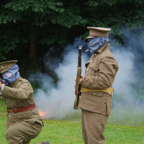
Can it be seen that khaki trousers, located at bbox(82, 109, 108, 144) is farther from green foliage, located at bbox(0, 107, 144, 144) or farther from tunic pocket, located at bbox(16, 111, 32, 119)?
green foliage, located at bbox(0, 107, 144, 144)

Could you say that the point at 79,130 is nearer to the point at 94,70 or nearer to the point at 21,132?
the point at 21,132

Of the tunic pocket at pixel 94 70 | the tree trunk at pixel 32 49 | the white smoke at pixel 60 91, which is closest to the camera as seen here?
the tunic pocket at pixel 94 70

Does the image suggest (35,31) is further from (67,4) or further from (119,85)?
(119,85)

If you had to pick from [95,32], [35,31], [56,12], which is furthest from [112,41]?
[95,32]

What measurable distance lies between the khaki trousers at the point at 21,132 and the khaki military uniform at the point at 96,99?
2.81 feet

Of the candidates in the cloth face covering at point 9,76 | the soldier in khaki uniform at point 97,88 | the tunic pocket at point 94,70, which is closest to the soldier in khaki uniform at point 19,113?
the cloth face covering at point 9,76

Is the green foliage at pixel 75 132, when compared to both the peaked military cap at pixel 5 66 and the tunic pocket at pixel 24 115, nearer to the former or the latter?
the tunic pocket at pixel 24 115

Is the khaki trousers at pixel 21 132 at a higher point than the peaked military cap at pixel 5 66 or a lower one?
lower

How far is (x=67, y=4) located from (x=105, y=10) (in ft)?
5.28

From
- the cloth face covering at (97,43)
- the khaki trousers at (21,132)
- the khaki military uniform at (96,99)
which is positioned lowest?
the khaki trousers at (21,132)

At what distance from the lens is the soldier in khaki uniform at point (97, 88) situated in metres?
3.74

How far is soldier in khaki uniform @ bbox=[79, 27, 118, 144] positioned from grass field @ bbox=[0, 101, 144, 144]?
210 centimetres

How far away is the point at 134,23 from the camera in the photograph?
10.6 m

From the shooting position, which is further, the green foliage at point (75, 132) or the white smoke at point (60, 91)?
the white smoke at point (60, 91)
